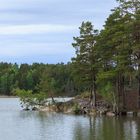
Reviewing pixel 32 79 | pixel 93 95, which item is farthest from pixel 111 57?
pixel 32 79

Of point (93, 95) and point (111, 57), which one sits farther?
point (93, 95)

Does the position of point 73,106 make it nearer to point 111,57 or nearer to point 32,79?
point 111,57

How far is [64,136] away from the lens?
41.6m

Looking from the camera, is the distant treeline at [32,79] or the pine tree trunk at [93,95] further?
the distant treeline at [32,79]


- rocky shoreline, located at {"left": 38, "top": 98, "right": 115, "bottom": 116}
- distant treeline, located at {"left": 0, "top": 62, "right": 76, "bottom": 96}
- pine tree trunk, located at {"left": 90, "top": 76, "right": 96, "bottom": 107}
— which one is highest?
distant treeline, located at {"left": 0, "top": 62, "right": 76, "bottom": 96}

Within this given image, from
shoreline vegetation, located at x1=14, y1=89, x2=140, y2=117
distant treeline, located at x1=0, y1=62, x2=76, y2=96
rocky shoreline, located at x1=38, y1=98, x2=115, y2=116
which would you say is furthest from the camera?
distant treeline, located at x1=0, y1=62, x2=76, y2=96

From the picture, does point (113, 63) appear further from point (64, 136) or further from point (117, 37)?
point (64, 136)

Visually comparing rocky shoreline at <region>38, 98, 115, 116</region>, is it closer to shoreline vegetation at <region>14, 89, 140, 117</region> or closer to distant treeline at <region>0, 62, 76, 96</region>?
shoreline vegetation at <region>14, 89, 140, 117</region>

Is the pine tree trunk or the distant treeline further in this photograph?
the distant treeline

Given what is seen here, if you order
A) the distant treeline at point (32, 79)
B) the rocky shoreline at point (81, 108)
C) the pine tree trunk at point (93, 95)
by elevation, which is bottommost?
the rocky shoreline at point (81, 108)

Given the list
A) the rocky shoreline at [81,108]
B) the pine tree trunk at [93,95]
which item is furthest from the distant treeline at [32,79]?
the pine tree trunk at [93,95]

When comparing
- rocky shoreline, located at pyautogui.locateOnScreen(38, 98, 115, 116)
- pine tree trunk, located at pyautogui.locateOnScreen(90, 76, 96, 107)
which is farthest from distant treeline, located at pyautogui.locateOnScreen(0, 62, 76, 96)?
pine tree trunk, located at pyautogui.locateOnScreen(90, 76, 96, 107)

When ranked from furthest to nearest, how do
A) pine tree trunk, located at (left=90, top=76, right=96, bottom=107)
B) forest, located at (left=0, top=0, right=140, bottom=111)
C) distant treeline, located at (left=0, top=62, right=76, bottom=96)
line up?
distant treeline, located at (left=0, top=62, right=76, bottom=96), pine tree trunk, located at (left=90, top=76, right=96, bottom=107), forest, located at (left=0, top=0, right=140, bottom=111)

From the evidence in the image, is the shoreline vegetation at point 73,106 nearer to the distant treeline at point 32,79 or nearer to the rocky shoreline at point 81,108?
the rocky shoreline at point 81,108
